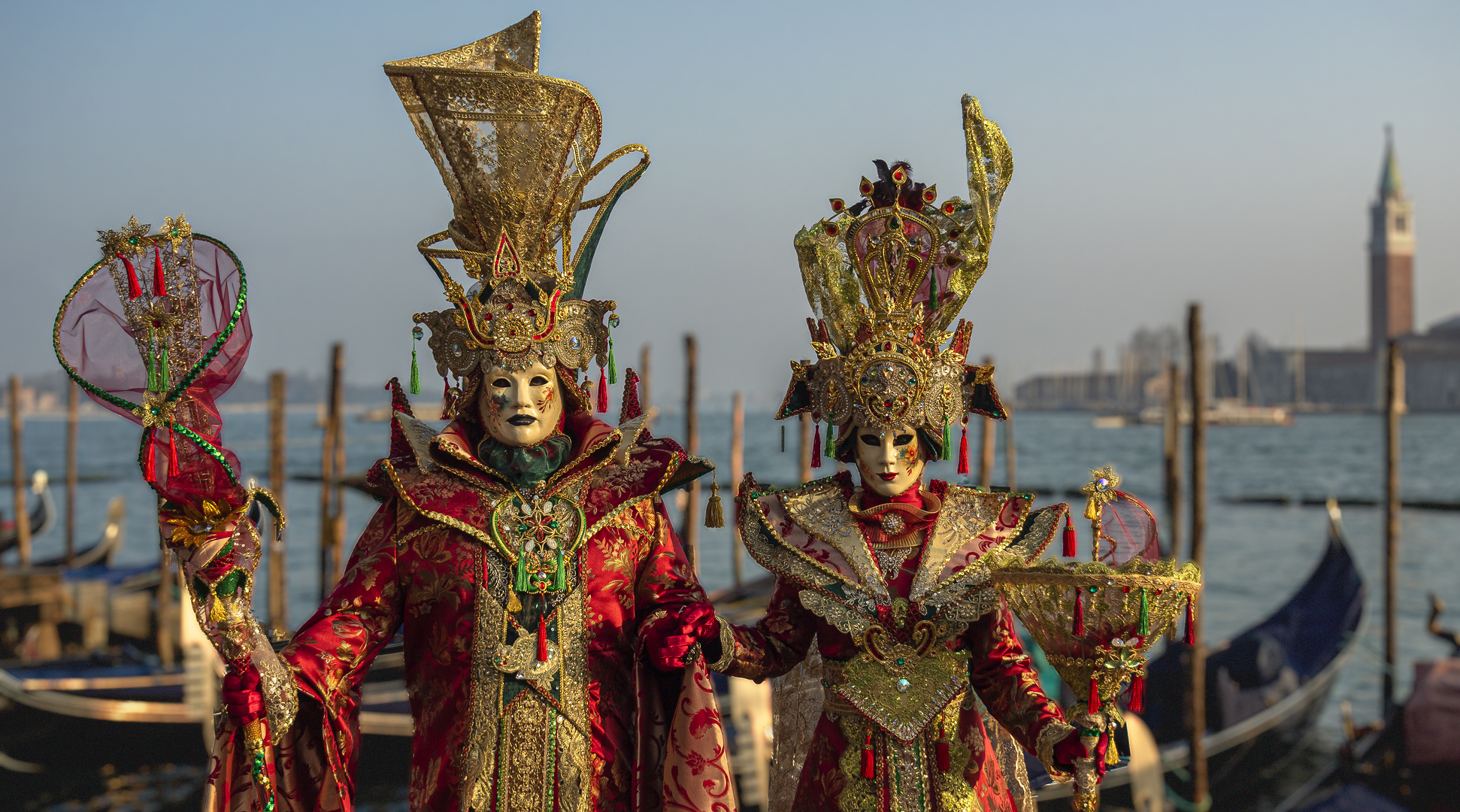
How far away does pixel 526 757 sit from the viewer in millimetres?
3230

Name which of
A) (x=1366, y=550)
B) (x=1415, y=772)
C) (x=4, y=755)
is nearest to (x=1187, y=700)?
(x=1415, y=772)

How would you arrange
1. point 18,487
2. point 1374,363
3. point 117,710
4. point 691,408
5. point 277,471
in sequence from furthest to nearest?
point 1374,363 < point 18,487 < point 691,408 < point 277,471 < point 117,710

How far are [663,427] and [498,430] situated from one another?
43648 millimetres

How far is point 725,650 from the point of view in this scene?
10.8 ft

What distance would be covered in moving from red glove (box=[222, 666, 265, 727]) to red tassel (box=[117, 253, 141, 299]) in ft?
3.01

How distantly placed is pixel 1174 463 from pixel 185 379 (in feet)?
40.4

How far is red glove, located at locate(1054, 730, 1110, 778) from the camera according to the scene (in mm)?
3061

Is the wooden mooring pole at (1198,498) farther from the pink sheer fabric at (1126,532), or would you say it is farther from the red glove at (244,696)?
the red glove at (244,696)

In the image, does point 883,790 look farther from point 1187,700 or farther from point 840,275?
point 1187,700

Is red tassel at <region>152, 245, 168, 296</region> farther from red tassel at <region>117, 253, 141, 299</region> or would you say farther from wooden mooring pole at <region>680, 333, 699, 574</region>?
wooden mooring pole at <region>680, 333, 699, 574</region>

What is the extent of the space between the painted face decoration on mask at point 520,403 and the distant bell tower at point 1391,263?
328 feet

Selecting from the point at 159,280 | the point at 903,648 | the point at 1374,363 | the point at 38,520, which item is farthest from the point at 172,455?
the point at 1374,363

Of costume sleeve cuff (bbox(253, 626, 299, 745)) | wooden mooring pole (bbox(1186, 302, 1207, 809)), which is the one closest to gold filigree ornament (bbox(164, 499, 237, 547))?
costume sleeve cuff (bbox(253, 626, 299, 745))

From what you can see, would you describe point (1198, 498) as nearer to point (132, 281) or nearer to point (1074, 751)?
point (1074, 751)
